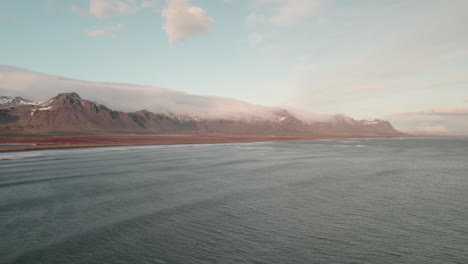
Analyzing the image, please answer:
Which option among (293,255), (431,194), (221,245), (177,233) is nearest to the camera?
(293,255)

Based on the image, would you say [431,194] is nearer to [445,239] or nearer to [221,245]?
[445,239]

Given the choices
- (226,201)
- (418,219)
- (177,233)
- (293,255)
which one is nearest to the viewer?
(293,255)

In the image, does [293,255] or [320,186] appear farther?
[320,186]

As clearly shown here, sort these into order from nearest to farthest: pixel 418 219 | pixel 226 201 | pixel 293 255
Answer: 1. pixel 293 255
2. pixel 418 219
3. pixel 226 201

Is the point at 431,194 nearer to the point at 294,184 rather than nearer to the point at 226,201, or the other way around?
the point at 294,184

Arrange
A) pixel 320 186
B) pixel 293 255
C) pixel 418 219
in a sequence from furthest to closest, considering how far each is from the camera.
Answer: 1. pixel 320 186
2. pixel 418 219
3. pixel 293 255

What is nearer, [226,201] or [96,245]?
[96,245]

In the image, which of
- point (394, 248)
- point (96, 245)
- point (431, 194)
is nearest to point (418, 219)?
point (394, 248)

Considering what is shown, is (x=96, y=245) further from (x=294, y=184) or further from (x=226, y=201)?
(x=294, y=184)

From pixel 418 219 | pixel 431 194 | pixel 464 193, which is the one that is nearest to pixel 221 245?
pixel 418 219
